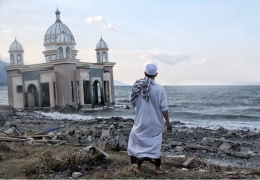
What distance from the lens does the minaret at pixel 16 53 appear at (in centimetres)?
3703

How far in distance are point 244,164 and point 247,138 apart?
588cm

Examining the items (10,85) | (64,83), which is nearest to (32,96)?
(10,85)

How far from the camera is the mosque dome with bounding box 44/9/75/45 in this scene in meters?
38.3

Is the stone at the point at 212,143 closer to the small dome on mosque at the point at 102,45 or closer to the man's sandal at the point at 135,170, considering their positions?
the man's sandal at the point at 135,170

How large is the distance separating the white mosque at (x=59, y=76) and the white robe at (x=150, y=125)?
26.5 meters

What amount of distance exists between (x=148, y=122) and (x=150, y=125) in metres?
0.06

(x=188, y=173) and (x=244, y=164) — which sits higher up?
(x=188, y=173)

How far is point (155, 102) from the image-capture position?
5.37 metres

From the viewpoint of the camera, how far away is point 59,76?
31.6 m

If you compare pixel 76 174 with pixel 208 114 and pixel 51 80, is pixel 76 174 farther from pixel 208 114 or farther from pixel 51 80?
pixel 51 80

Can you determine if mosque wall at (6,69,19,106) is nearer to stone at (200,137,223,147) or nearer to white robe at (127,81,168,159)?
stone at (200,137,223,147)

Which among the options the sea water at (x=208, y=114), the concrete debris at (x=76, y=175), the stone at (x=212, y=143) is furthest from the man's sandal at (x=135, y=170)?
the sea water at (x=208, y=114)

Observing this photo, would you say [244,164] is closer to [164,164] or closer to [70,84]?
[164,164]

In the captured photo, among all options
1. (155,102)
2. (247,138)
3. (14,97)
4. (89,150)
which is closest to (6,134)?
(89,150)
